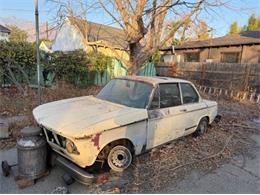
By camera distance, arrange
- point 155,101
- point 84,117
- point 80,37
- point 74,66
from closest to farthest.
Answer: point 84,117 < point 155,101 < point 74,66 < point 80,37

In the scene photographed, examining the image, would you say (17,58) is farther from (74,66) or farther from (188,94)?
(188,94)

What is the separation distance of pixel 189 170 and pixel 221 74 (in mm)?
11139

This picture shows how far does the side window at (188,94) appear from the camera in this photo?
4579 mm

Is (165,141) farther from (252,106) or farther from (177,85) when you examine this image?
(252,106)

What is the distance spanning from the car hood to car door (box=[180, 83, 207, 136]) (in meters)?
1.39

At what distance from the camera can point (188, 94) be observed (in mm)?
4727

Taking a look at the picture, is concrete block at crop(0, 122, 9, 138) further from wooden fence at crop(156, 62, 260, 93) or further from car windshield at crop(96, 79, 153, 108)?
wooden fence at crop(156, 62, 260, 93)

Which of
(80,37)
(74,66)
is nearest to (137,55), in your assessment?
(74,66)

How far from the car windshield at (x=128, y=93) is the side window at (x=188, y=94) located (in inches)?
41.0

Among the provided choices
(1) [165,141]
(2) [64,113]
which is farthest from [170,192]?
(2) [64,113]

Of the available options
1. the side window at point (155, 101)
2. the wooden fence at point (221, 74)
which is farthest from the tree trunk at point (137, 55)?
the wooden fence at point (221, 74)

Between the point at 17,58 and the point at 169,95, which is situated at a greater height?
the point at 17,58

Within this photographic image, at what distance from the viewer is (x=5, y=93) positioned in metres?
9.10

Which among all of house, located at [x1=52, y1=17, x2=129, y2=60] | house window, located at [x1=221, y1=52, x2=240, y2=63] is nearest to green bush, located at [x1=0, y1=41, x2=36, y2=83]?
house, located at [x1=52, y1=17, x2=129, y2=60]
